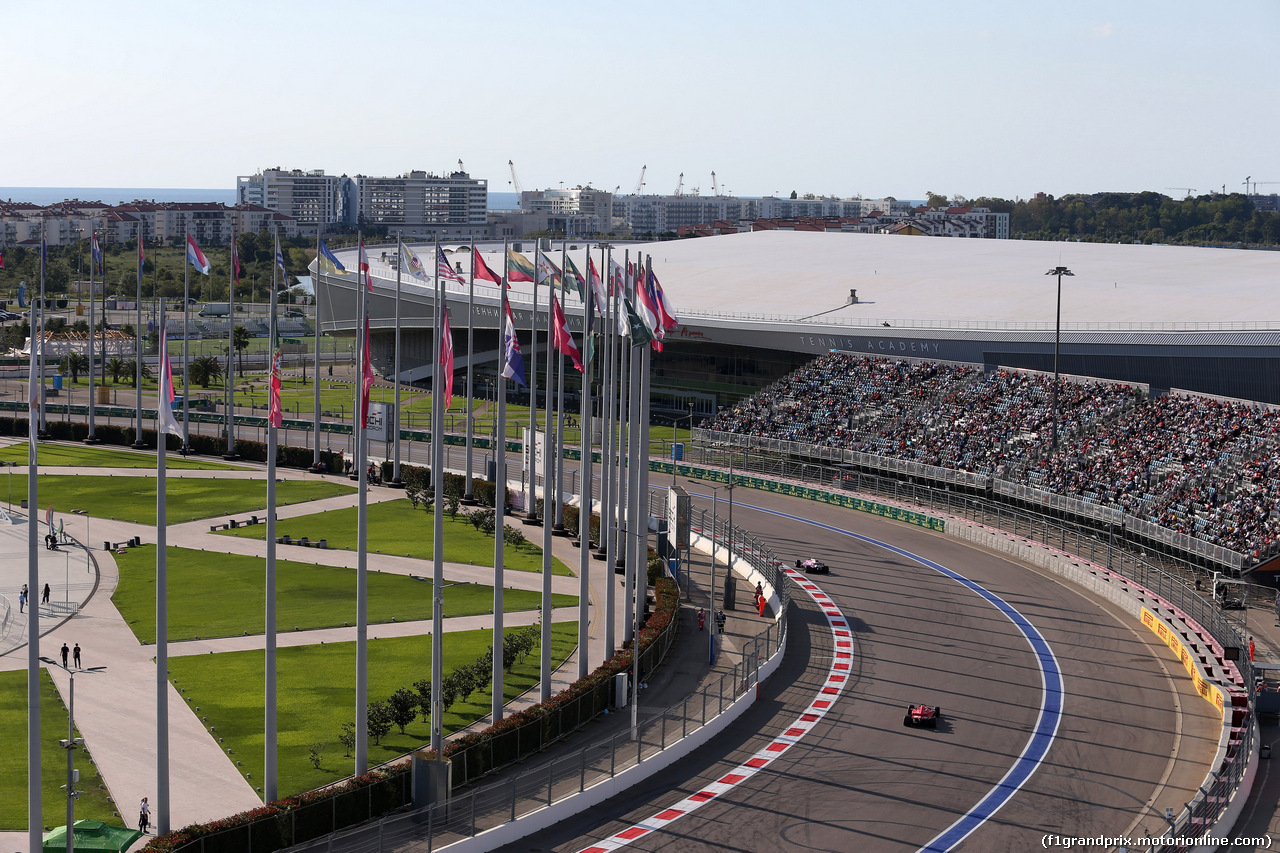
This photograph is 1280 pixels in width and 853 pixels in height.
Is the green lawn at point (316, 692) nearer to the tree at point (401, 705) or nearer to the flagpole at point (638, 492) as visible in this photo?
the tree at point (401, 705)

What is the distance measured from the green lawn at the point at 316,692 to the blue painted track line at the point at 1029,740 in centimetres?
1586

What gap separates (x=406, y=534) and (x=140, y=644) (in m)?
22.2

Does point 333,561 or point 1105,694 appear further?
point 333,561

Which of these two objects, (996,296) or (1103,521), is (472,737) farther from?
(996,296)

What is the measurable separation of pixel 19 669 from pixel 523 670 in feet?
58.5

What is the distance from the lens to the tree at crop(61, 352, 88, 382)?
124812mm

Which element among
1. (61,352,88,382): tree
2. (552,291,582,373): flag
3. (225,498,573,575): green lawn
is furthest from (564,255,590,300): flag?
(61,352,88,382): tree

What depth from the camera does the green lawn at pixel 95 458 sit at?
9075 cm

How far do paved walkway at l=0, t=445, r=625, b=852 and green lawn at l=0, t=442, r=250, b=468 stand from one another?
15071mm

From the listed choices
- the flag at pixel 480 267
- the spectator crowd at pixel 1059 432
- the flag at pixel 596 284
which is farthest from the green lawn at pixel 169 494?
the flag at pixel 596 284

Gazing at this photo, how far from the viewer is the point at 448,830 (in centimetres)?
3494

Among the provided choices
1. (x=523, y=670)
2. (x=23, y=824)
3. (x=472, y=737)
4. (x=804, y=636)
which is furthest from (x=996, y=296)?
(x=23, y=824)

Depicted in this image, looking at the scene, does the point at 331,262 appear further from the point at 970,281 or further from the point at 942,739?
the point at 970,281

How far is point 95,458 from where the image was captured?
9338cm
